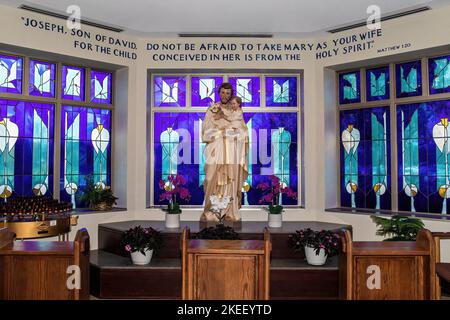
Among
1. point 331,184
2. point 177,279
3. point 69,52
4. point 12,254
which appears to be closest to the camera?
point 12,254

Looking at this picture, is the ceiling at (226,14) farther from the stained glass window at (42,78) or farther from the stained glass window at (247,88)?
the stained glass window at (42,78)

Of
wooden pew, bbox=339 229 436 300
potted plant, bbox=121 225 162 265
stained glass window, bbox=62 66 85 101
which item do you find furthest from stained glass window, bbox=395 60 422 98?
stained glass window, bbox=62 66 85 101

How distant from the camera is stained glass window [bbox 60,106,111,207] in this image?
5.96 m

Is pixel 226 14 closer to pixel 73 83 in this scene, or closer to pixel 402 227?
pixel 73 83

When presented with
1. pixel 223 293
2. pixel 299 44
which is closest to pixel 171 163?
pixel 299 44

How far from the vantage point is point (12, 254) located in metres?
3.09

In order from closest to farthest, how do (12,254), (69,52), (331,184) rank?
(12,254), (69,52), (331,184)

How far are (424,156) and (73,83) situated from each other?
491 centimetres

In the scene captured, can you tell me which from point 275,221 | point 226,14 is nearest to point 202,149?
point 275,221

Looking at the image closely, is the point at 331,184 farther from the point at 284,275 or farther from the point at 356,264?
the point at 356,264

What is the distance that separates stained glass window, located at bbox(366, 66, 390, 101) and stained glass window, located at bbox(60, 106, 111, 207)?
3839mm

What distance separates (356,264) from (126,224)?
343cm

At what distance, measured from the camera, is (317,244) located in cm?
454
